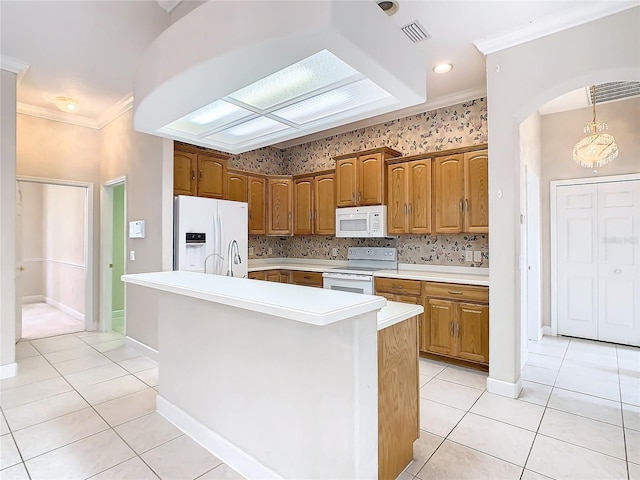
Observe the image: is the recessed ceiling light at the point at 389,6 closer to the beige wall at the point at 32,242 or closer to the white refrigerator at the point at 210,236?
the white refrigerator at the point at 210,236

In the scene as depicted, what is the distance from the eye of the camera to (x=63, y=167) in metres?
4.58

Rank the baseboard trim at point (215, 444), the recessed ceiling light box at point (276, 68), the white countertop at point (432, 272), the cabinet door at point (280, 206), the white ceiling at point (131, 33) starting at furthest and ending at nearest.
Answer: the cabinet door at point (280, 206), the white countertop at point (432, 272), the white ceiling at point (131, 33), the baseboard trim at point (215, 444), the recessed ceiling light box at point (276, 68)

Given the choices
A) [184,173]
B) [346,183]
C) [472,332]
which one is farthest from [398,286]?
[184,173]

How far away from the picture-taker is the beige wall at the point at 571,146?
4.10m

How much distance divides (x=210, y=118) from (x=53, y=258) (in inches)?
263

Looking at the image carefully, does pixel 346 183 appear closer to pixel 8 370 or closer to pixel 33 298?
pixel 8 370

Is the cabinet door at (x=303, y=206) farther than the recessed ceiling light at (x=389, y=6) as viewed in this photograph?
Yes

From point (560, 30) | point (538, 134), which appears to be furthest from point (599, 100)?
point (560, 30)

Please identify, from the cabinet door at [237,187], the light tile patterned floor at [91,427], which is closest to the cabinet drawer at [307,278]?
the cabinet door at [237,187]

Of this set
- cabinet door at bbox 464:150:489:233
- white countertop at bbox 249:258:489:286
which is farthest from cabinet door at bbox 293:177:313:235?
cabinet door at bbox 464:150:489:233

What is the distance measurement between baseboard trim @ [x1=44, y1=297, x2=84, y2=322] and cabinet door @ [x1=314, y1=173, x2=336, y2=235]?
418 cm

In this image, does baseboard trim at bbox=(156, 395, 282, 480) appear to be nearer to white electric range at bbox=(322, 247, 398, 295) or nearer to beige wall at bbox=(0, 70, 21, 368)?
beige wall at bbox=(0, 70, 21, 368)

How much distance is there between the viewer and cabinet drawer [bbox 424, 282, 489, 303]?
3305 mm

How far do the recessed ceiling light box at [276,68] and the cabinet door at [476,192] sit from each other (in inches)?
86.7
